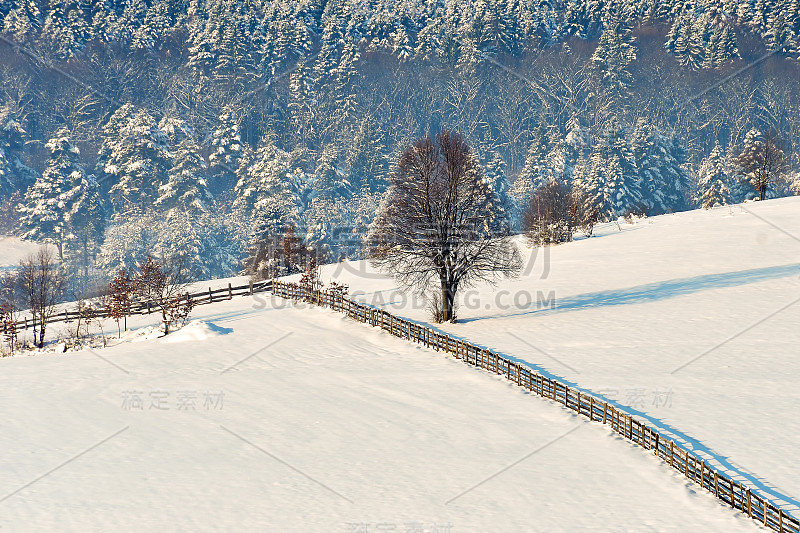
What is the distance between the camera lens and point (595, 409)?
24781 mm

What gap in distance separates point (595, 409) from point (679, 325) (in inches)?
462

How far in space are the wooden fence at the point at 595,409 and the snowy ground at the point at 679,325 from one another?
39.0 inches

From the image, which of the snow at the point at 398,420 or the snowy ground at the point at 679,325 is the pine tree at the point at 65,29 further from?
the snow at the point at 398,420

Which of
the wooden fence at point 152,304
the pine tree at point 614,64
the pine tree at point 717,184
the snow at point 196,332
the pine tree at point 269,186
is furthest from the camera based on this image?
the pine tree at point 614,64

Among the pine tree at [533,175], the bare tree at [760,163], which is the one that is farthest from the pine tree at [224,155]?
the bare tree at [760,163]

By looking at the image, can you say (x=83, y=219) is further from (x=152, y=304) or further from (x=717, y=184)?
(x=717, y=184)

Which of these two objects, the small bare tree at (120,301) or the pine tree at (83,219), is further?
the pine tree at (83,219)

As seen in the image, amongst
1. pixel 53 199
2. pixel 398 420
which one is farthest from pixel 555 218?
pixel 53 199

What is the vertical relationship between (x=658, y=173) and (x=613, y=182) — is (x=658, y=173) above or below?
above

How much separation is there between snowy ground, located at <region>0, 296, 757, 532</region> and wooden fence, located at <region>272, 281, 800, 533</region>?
1.31ft

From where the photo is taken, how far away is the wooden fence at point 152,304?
40.8 m

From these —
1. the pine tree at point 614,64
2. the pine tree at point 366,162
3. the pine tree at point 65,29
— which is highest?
the pine tree at point 65,29

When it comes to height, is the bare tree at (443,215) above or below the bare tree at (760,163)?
below

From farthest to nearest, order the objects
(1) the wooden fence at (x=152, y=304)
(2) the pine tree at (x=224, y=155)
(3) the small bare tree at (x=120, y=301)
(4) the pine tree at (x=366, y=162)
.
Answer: (2) the pine tree at (x=224, y=155), (4) the pine tree at (x=366, y=162), (1) the wooden fence at (x=152, y=304), (3) the small bare tree at (x=120, y=301)
